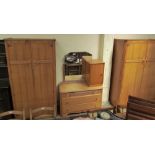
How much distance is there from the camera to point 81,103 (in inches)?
128

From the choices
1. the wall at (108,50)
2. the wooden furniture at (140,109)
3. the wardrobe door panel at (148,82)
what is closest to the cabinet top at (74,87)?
the wall at (108,50)

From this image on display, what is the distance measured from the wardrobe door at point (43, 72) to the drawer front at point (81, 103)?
279 millimetres

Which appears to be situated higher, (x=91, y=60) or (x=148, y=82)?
(x=91, y=60)

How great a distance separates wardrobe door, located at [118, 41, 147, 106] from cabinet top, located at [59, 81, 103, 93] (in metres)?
0.56

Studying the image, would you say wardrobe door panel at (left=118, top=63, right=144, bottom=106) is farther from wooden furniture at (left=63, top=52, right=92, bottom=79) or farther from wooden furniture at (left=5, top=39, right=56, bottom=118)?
wooden furniture at (left=5, top=39, right=56, bottom=118)

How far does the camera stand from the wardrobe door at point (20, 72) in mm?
2672

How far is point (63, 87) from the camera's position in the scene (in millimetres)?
3250

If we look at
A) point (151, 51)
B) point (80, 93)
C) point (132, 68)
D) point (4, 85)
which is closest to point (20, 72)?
point (4, 85)

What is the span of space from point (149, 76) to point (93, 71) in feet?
4.10

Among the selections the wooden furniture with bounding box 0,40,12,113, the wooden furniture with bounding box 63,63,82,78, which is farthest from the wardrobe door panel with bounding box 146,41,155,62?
the wooden furniture with bounding box 0,40,12,113

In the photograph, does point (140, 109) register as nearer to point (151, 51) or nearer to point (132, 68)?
point (132, 68)
